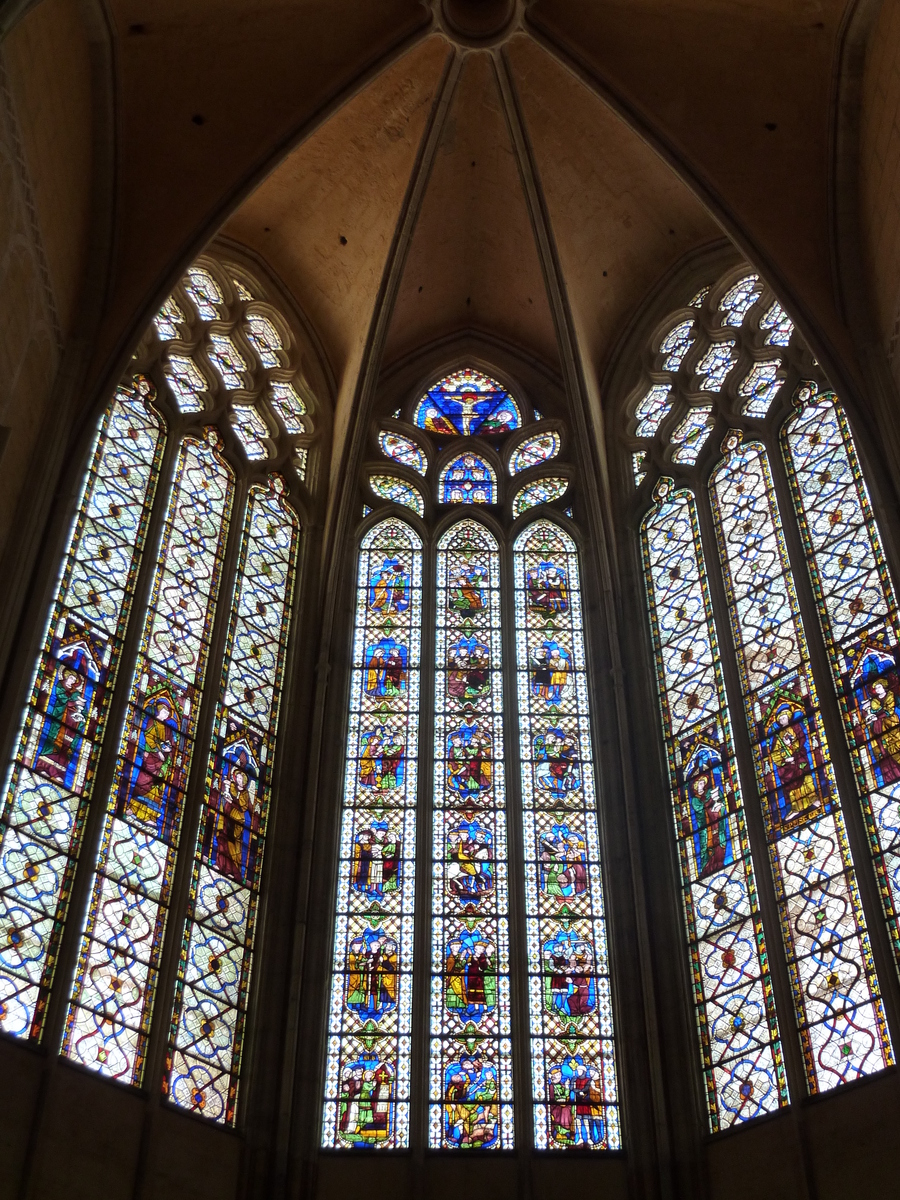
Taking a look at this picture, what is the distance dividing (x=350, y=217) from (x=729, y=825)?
26.6 feet

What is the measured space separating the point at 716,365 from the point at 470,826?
5941mm

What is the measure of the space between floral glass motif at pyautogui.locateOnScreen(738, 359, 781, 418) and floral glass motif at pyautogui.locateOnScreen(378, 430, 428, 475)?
366 cm

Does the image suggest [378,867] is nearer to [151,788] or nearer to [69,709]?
[151,788]

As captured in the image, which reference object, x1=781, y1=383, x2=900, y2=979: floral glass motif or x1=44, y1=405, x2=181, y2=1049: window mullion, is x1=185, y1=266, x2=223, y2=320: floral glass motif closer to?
x1=44, y1=405, x2=181, y2=1049: window mullion

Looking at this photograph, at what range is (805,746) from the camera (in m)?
12.1

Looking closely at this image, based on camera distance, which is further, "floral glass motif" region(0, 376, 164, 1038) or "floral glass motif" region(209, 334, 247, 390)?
"floral glass motif" region(209, 334, 247, 390)

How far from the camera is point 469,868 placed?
1284cm

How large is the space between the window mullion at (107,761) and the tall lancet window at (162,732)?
0.7 inches

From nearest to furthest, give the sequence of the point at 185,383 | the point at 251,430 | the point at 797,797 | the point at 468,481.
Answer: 1. the point at 797,797
2. the point at 185,383
3. the point at 251,430
4. the point at 468,481

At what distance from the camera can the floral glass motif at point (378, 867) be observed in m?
11.6

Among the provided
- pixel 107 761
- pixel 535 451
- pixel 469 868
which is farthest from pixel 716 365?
pixel 107 761

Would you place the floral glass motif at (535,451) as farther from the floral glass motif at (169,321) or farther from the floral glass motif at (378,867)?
the floral glass motif at (169,321)

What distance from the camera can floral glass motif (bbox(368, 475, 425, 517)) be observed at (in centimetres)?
1617

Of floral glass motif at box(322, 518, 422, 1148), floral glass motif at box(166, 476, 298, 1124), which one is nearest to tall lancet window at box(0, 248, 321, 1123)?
floral glass motif at box(166, 476, 298, 1124)
